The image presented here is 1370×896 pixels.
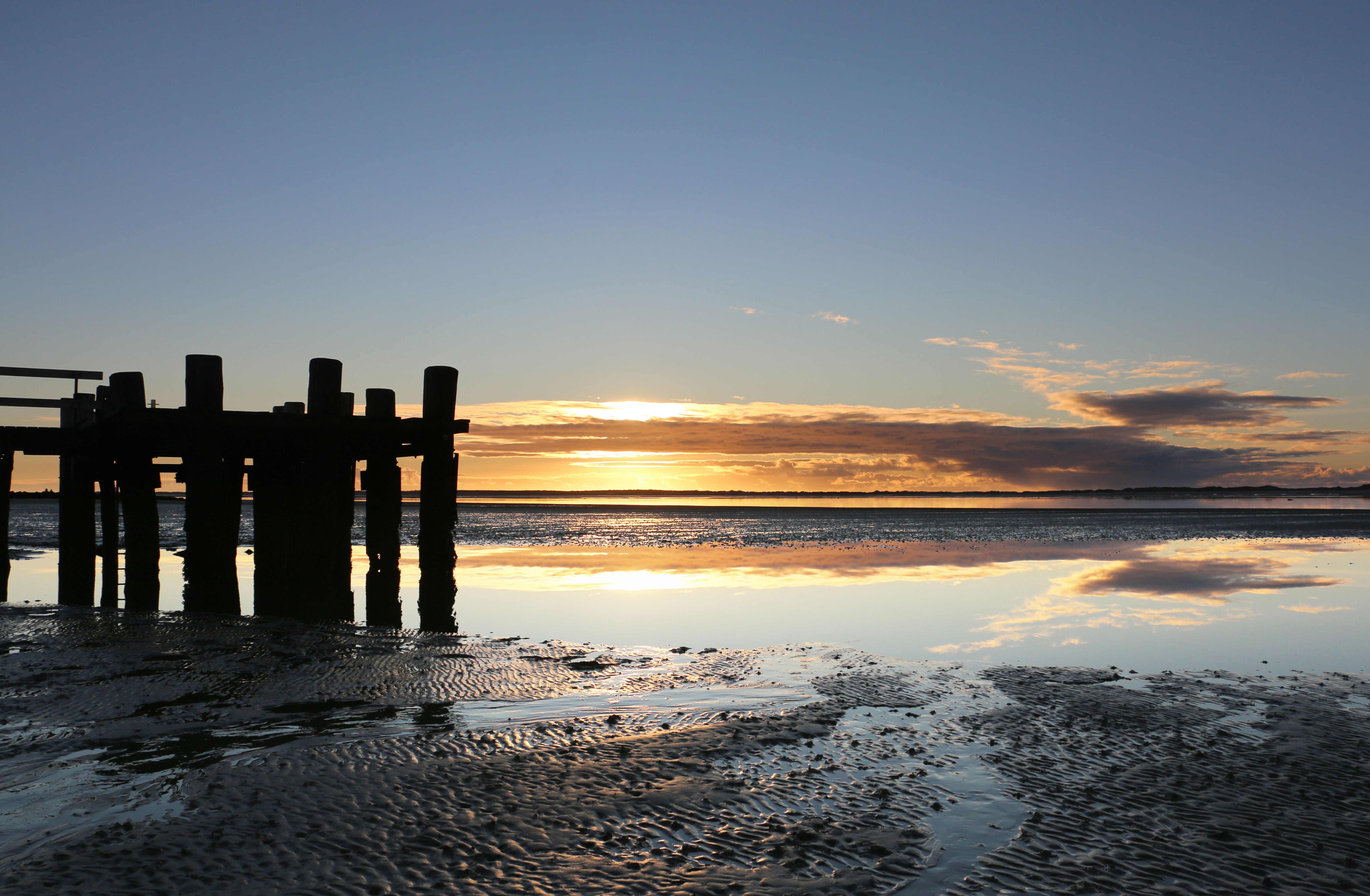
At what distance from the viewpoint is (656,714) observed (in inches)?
228

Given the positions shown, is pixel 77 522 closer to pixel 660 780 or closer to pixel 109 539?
pixel 109 539

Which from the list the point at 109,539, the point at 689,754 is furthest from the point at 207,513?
the point at 689,754

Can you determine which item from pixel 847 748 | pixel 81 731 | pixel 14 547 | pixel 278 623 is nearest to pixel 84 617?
pixel 278 623

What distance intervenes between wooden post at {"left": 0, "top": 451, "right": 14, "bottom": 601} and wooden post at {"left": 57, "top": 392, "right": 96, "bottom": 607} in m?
0.80

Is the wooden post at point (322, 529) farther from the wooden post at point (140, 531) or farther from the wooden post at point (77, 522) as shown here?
the wooden post at point (77, 522)

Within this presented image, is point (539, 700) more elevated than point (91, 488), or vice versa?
point (91, 488)

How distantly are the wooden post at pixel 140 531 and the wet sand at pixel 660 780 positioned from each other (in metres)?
5.54

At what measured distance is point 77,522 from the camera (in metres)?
14.4

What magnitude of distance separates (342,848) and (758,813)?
5.99 feet

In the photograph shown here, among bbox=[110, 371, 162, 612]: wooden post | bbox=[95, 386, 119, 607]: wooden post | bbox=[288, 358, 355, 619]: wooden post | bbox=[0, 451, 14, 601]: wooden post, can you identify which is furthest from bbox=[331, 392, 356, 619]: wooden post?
bbox=[0, 451, 14, 601]: wooden post

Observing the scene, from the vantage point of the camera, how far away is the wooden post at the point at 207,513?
1118cm

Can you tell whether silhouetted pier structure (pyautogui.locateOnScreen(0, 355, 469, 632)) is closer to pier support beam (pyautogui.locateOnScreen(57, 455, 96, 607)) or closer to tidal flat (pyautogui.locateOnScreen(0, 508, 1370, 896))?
pier support beam (pyautogui.locateOnScreen(57, 455, 96, 607))

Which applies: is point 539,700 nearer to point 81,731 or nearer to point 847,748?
point 847,748

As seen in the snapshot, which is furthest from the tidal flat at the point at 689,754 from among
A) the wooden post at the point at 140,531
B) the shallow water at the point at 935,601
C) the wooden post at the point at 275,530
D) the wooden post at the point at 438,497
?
the wooden post at the point at 140,531
